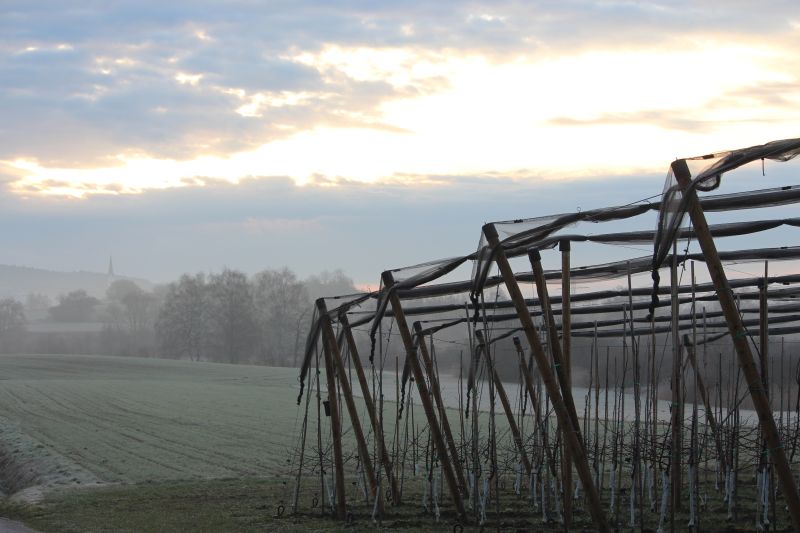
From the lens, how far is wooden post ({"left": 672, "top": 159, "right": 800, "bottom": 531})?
29.2ft

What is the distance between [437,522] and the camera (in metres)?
14.5

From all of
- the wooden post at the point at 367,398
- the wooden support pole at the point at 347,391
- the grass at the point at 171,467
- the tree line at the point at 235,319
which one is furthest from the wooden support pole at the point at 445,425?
the tree line at the point at 235,319

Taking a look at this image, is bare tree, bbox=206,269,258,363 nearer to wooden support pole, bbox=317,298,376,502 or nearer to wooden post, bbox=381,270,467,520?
wooden support pole, bbox=317,298,376,502

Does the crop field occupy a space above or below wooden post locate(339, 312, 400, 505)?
below

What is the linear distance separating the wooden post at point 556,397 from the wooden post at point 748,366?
93.4 inches

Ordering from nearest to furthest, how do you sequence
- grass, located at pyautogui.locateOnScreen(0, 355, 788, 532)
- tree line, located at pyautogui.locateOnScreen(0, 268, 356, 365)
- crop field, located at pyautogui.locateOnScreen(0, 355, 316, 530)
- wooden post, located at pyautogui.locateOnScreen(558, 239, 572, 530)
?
wooden post, located at pyautogui.locateOnScreen(558, 239, 572, 530) < grass, located at pyautogui.locateOnScreen(0, 355, 788, 532) < crop field, located at pyautogui.locateOnScreen(0, 355, 316, 530) < tree line, located at pyautogui.locateOnScreen(0, 268, 356, 365)

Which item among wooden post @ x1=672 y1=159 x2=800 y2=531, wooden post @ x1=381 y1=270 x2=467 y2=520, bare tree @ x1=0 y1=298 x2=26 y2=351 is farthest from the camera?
bare tree @ x1=0 y1=298 x2=26 y2=351

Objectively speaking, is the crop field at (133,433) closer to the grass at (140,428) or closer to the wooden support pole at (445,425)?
the grass at (140,428)

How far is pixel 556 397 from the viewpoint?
11.2m

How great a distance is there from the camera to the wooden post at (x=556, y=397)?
11.0 meters

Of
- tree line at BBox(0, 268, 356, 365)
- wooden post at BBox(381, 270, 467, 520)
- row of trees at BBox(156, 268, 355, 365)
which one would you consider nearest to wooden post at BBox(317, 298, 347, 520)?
wooden post at BBox(381, 270, 467, 520)

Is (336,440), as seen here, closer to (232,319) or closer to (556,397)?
(556,397)

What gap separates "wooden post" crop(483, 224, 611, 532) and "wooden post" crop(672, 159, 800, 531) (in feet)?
7.78

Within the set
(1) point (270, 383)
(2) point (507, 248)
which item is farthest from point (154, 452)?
(1) point (270, 383)
